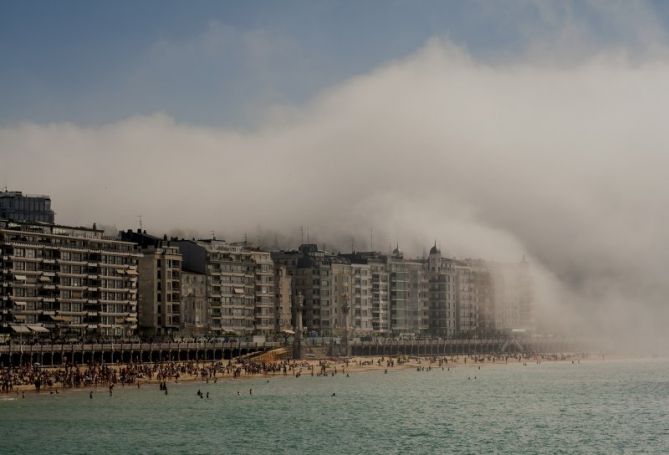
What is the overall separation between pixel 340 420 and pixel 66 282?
84.2 meters

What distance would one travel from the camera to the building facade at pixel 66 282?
6772 inches

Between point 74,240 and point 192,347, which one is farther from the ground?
point 74,240

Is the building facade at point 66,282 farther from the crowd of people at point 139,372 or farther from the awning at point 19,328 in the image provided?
the crowd of people at point 139,372

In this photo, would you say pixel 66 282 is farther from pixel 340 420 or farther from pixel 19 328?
pixel 340 420

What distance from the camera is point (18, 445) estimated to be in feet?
289

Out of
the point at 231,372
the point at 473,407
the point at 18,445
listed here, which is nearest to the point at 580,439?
the point at 473,407

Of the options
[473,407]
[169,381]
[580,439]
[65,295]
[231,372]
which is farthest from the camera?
[65,295]

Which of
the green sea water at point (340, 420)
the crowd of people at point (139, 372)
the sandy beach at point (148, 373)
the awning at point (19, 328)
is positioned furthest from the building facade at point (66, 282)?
the green sea water at point (340, 420)

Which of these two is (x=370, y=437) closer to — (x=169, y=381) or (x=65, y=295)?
(x=169, y=381)

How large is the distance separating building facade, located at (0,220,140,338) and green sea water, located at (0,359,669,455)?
35.8 metres

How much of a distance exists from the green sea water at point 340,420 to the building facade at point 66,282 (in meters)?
35.8

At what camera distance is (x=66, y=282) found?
182625 millimetres

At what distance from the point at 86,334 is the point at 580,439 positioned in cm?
10435

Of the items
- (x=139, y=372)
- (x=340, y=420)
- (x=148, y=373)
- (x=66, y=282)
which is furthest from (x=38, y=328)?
(x=340, y=420)
